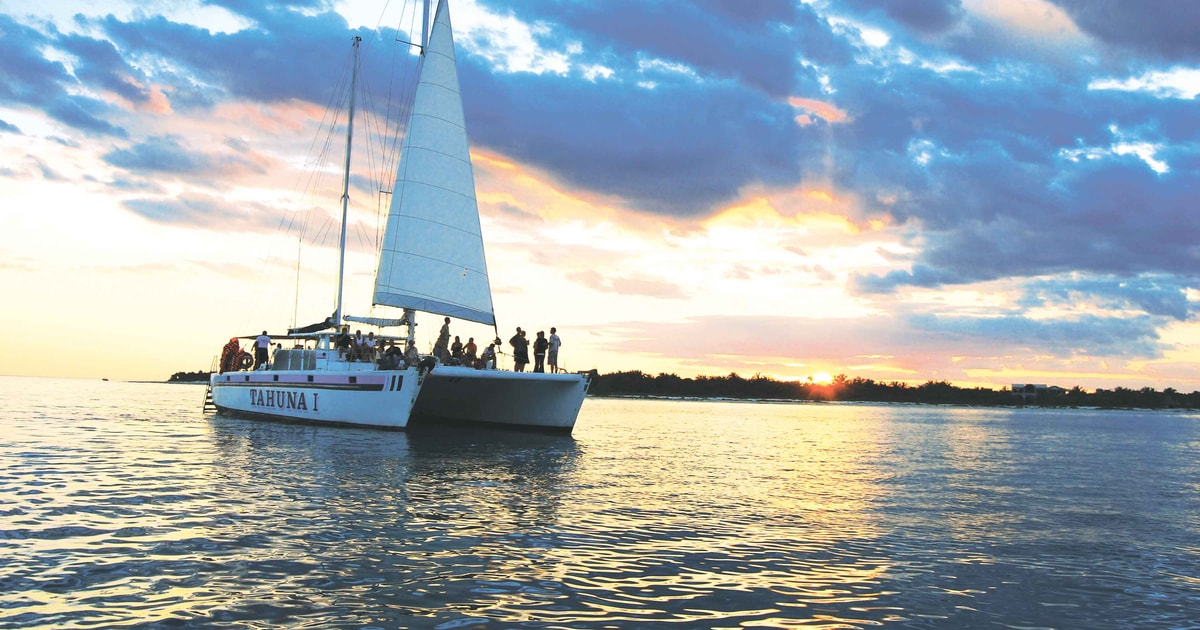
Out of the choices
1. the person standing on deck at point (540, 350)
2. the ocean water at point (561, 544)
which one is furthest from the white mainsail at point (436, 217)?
the ocean water at point (561, 544)

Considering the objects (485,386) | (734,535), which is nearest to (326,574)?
(734,535)

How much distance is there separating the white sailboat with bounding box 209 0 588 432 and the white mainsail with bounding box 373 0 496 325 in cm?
4

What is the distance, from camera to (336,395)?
102 ft

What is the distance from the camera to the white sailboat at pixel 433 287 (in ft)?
103

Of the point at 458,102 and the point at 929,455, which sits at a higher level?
the point at 458,102

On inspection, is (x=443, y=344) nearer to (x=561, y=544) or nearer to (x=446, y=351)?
(x=446, y=351)

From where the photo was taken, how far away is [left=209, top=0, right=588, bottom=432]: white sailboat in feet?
103

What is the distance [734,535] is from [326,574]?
17.9 feet

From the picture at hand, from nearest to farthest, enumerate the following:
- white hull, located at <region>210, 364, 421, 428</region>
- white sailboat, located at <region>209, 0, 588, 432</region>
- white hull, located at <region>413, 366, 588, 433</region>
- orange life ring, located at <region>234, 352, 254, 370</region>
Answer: white hull, located at <region>210, 364, 421, 428</region>, white hull, located at <region>413, 366, 588, 433</region>, white sailboat, located at <region>209, 0, 588, 432</region>, orange life ring, located at <region>234, 352, 254, 370</region>

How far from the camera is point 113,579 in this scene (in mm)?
8047

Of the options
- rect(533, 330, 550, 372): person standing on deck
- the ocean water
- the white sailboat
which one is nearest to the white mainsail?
the white sailboat

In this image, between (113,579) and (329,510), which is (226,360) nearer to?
(329,510)

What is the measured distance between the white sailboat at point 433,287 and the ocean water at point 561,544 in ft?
28.9

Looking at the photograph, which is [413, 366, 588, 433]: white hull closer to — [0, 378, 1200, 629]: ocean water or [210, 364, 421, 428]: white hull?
[210, 364, 421, 428]: white hull
